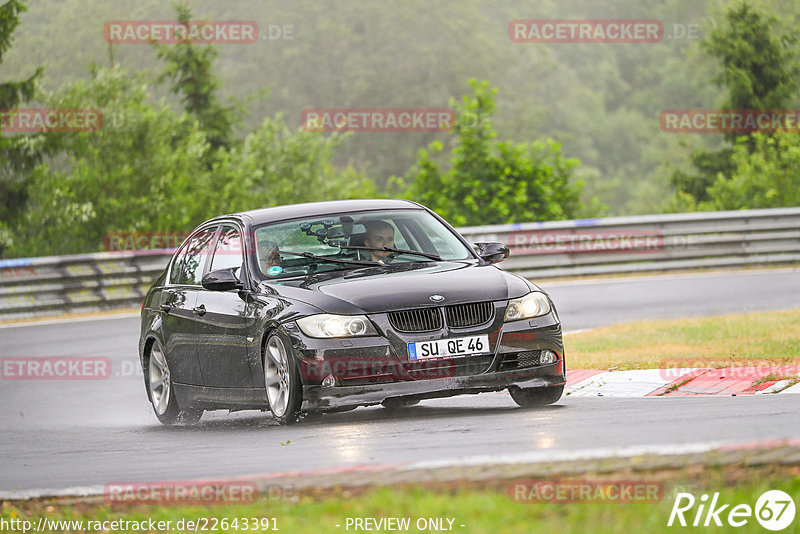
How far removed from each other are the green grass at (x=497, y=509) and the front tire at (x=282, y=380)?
2.81 meters

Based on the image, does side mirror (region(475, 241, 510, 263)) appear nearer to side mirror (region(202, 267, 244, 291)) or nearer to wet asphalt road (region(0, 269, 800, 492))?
wet asphalt road (region(0, 269, 800, 492))

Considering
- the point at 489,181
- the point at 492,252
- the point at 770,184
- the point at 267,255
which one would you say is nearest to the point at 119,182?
the point at 489,181

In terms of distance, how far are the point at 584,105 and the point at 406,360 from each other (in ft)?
→ 411

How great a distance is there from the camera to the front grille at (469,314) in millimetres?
9102

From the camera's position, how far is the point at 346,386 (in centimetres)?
894

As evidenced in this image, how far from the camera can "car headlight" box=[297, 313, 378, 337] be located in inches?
353

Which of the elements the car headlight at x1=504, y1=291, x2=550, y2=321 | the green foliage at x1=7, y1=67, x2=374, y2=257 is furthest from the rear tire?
the green foliage at x1=7, y1=67, x2=374, y2=257

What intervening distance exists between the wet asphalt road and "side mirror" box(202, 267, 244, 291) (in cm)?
102

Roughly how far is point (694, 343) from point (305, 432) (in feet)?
18.5

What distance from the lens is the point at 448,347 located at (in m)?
9.02

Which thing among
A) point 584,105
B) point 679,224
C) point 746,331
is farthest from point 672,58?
point 746,331

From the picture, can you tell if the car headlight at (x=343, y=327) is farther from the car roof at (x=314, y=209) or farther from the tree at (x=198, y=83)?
the tree at (x=198, y=83)

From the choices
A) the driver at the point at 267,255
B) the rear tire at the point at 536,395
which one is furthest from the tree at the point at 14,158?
the rear tire at the point at 536,395

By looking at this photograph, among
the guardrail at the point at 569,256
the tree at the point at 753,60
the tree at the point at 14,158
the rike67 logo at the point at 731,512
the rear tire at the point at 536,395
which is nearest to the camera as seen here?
the rike67 logo at the point at 731,512
